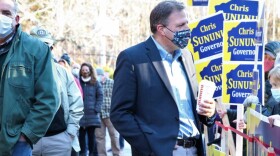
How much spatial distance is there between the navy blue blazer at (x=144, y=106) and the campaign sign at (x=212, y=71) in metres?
3.71

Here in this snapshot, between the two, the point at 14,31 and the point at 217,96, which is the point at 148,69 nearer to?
the point at 14,31

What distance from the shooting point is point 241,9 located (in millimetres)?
9141

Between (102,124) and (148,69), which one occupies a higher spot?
(148,69)

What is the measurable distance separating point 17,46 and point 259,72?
341 cm

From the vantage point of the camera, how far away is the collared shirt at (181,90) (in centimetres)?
507

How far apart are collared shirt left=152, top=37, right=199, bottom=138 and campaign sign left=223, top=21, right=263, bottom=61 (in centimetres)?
333

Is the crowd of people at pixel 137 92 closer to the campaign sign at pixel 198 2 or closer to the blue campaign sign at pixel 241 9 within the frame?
the blue campaign sign at pixel 241 9

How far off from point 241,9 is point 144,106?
4.44 m

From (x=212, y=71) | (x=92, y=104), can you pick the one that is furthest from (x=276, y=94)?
(x=92, y=104)

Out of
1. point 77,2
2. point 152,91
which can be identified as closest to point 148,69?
point 152,91

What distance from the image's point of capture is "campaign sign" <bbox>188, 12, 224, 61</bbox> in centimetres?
880

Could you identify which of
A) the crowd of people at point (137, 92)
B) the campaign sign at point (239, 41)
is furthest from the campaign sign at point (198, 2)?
the crowd of people at point (137, 92)

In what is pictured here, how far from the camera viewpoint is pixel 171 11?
5180 mm

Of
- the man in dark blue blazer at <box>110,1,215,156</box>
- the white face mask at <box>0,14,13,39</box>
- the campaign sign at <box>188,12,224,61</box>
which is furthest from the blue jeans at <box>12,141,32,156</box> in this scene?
the campaign sign at <box>188,12,224,61</box>
